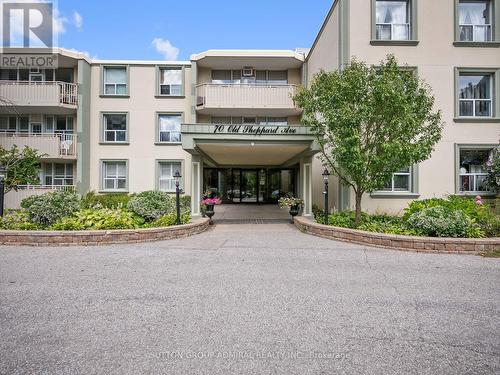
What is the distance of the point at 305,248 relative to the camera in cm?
754

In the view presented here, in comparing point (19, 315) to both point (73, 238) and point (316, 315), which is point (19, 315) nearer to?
point (316, 315)

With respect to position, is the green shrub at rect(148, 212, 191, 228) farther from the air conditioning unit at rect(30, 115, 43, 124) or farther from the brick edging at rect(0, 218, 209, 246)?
the air conditioning unit at rect(30, 115, 43, 124)

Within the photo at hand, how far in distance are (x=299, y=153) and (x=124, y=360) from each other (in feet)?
38.7

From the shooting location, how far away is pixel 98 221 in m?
8.62

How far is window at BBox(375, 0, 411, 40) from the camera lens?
11758 mm

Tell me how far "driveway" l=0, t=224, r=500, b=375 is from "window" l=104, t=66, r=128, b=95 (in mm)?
13645

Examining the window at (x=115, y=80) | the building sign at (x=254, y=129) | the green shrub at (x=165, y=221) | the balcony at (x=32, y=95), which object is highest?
the window at (x=115, y=80)

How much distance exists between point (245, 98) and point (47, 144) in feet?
37.5

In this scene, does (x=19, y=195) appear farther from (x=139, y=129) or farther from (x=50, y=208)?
(x=50, y=208)

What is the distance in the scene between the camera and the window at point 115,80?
57.4 feet

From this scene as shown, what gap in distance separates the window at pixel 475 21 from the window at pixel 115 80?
17.6 metres

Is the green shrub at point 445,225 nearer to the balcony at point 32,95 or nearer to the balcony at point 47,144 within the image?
the balcony at point 47,144

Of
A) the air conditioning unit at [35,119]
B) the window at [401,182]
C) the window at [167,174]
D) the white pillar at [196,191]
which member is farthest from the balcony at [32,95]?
the window at [401,182]

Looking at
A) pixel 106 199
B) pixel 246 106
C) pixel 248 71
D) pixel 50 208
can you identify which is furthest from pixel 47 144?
pixel 248 71
